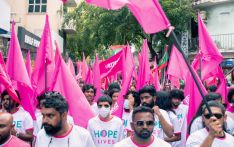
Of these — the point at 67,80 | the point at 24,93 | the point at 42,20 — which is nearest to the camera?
the point at 67,80

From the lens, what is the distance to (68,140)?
13.6 feet

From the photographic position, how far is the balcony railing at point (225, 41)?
77.5 feet

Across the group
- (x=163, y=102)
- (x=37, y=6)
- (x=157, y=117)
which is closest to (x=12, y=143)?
(x=157, y=117)

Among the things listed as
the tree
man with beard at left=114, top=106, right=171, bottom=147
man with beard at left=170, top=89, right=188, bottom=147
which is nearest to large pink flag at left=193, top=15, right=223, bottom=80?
man with beard at left=170, top=89, right=188, bottom=147

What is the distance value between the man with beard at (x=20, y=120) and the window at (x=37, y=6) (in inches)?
872

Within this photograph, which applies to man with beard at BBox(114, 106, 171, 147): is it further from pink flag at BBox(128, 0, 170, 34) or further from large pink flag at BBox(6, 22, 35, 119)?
A: large pink flag at BBox(6, 22, 35, 119)

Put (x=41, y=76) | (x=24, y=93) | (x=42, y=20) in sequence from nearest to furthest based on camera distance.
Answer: (x=24, y=93) < (x=41, y=76) < (x=42, y=20)

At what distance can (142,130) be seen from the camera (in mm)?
3949

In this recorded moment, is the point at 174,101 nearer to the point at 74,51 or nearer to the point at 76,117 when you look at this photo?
the point at 76,117

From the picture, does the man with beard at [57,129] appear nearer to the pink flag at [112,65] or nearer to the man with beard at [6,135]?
the man with beard at [6,135]

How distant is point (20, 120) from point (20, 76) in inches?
43.9

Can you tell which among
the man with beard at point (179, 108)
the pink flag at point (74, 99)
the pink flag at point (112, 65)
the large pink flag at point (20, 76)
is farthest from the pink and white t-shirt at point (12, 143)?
the pink flag at point (112, 65)

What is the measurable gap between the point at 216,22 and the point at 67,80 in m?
19.8

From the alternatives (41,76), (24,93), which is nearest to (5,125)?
(24,93)
